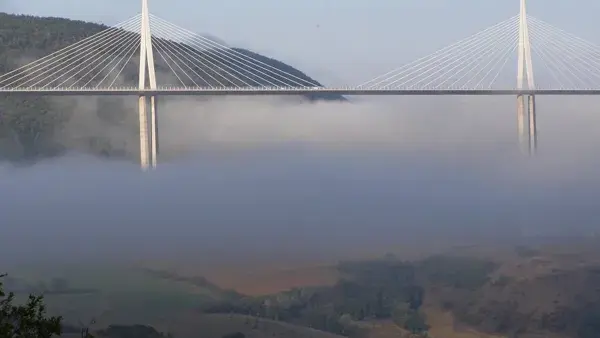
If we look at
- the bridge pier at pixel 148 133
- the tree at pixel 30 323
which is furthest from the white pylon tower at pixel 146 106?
the tree at pixel 30 323

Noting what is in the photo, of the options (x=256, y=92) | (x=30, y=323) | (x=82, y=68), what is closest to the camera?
(x=30, y=323)

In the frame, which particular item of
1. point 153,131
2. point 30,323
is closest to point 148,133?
point 153,131

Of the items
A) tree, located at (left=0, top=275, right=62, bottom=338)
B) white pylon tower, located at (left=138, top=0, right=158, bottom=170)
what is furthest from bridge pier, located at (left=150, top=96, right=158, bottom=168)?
tree, located at (left=0, top=275, right=62, bottom=338)

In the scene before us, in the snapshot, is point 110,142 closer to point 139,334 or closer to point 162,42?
point 162,42

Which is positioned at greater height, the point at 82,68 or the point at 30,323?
the point at 82,68

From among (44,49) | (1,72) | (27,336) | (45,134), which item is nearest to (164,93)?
(45,134)

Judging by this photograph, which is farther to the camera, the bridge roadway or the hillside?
the hillside

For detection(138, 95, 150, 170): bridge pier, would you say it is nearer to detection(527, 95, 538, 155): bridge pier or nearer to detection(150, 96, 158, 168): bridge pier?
detection(150, 96, 158, 168): bridge pier

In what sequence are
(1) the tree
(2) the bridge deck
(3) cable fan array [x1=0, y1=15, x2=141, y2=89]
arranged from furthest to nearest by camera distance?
(3) cable fan array [x1=0, y1=15, x2=141, y2=89] < (2) the bridge deck < (1) the tree

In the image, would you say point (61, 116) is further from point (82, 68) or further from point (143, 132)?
point (143, 132)

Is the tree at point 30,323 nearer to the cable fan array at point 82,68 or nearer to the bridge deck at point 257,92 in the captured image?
the bridge deck at point 257,92
